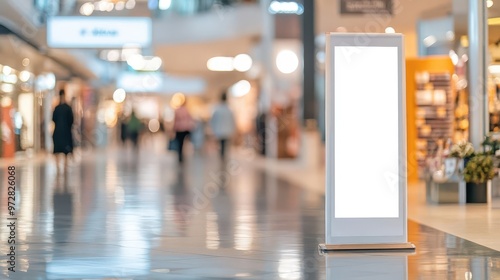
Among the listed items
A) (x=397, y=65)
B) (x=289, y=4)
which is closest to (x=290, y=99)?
(x=289, y=4)

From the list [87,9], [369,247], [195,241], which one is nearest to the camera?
[369,247]

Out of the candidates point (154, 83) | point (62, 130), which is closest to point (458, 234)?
point (62, 130)

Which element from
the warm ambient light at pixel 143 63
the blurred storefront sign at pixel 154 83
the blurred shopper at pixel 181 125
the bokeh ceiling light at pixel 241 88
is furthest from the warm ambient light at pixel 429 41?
the blurred storefront sign at pixel 154 83

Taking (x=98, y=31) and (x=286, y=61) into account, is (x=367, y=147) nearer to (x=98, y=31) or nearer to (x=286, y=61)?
(x=98, y=31)

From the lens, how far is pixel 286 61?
2494cm

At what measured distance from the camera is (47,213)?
1019 centimetres

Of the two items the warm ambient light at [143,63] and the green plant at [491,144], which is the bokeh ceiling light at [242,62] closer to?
the warm ambient light at [143,63]

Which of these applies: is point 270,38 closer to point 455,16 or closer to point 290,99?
point 290,99

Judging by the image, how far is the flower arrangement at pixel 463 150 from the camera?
11.5 meters

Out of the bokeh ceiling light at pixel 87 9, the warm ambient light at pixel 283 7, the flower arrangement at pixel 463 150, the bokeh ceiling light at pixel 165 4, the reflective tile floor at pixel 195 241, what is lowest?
the reflective tile floor at pixel 195 241

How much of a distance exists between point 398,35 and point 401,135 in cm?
75

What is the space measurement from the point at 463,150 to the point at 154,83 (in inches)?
1528

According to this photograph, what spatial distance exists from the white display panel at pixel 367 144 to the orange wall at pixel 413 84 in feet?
29.9

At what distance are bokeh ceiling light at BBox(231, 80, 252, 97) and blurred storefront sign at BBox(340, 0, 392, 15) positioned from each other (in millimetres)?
24096
